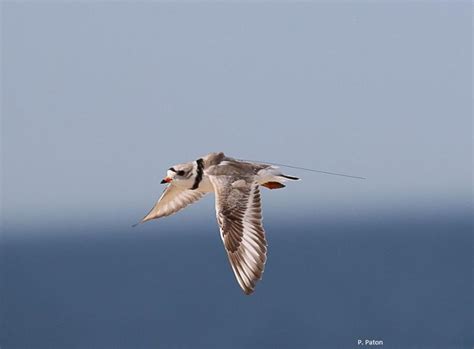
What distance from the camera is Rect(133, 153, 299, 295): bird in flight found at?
9.25 m

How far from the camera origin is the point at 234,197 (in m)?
9.66

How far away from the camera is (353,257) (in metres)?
38.4

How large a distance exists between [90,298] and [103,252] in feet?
63.6

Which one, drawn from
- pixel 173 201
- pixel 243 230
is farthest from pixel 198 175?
pixel 243 230

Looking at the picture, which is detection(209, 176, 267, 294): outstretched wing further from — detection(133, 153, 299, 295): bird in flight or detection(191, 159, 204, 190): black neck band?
detection(191, 159, 204, 190): black neck band

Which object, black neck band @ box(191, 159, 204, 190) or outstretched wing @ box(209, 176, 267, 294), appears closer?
outstretched wing @ box(209, 176, 267, 294)

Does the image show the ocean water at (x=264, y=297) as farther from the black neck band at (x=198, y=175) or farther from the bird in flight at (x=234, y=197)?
the black neck band at (x=198, y=175)

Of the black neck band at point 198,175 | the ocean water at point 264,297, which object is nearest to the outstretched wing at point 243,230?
the black neck band at point 198,175

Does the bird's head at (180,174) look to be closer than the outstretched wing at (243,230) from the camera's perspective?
No

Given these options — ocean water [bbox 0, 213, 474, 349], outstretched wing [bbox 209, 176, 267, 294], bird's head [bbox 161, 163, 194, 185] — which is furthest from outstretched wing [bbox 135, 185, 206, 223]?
ocean water [bbox 0, 213, 474, 349]

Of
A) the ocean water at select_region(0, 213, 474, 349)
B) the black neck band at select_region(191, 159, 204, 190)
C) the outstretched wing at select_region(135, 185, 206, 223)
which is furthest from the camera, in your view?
the ocean water at select_region(0, 213, 474, 349)

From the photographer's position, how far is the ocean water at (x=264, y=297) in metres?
22.1

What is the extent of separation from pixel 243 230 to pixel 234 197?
392 mm

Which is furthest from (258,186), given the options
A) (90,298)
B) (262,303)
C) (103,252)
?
(103,252)
